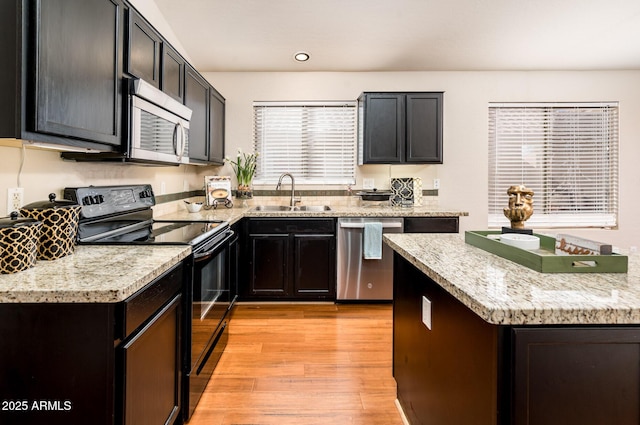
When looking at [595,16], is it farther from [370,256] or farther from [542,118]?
[370,256]

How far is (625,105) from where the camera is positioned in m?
4.02

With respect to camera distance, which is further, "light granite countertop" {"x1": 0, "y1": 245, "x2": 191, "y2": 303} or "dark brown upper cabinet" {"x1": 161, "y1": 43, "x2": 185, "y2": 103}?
"dark brown upper cabinet" {"x1": 161, "y1": 43, "x2": 185, "y2": 103}

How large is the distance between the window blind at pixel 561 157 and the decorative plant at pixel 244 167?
8.55 feet

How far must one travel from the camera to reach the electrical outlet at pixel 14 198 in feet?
5.16

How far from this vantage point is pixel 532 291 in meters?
0.96

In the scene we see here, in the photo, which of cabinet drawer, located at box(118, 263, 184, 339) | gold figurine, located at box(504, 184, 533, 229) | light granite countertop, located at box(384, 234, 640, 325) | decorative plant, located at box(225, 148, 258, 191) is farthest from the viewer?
decorative plant, located at box(225, 148, 258, 191)

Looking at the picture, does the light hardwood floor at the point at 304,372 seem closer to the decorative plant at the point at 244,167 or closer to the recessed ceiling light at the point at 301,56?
the decorative plant at the point at 244,167

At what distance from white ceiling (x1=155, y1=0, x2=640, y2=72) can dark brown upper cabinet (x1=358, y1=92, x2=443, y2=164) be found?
44 cm

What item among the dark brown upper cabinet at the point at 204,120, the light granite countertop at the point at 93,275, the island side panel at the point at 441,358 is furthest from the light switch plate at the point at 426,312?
→ the dark brown upper cabinet at the point at 204,120

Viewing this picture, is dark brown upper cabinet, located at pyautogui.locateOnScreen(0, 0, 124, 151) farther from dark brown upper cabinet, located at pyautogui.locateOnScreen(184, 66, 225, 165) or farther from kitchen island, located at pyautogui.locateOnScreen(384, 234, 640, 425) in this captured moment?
kitchen island, located at pyautogui.locateOnScreen(384, 234, 640, 425)

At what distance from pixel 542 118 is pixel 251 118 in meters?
3.19

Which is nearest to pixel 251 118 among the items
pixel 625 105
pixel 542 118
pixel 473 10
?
pixel 473 10

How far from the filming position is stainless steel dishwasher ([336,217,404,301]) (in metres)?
3.44

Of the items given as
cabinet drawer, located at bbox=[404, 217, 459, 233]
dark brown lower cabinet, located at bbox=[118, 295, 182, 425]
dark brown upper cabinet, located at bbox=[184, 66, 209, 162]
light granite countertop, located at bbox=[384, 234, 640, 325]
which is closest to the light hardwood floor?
dark brown lower cabinet, located at bbox=[118, 295, 182, 425]
